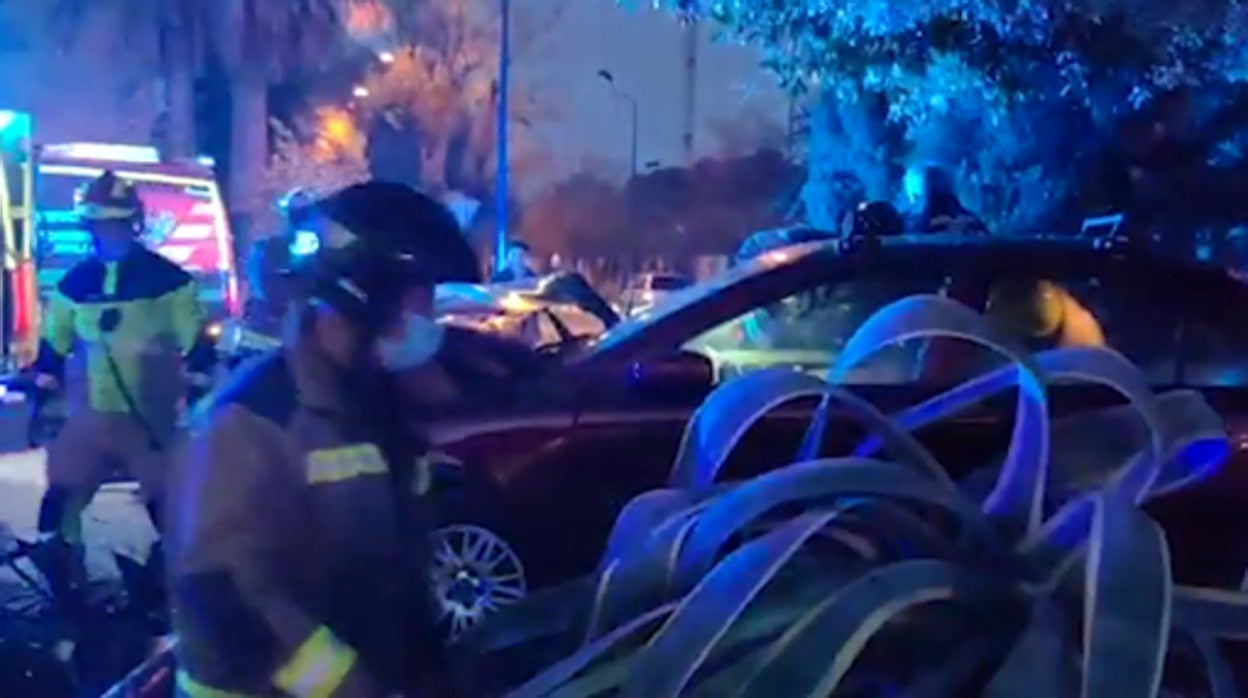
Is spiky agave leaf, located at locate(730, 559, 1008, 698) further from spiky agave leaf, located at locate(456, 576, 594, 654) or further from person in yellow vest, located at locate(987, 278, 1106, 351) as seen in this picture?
person in yellow vest, located at locate(987, 278, 1106, 351)

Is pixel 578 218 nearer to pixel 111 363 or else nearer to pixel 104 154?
pixel 104 154

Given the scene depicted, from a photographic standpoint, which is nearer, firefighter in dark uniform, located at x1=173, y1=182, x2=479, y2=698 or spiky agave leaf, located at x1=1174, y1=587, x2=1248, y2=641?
firefighter in dark uniform, located at x1=173, y1=182, x2=479, y2=698

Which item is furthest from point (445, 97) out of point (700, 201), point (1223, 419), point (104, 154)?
point (1223, 419)

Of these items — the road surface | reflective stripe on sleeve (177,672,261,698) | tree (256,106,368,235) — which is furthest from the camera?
tree (256,106,368,235)

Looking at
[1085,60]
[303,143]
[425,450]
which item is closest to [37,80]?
[303,143]

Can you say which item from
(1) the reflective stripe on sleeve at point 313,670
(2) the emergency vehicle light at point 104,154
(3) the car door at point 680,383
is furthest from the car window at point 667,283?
(1) the reflective stripe on sleeve at point 313,670

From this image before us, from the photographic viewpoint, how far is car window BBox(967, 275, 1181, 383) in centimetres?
645

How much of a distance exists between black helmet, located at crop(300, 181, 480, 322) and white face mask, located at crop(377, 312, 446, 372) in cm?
5

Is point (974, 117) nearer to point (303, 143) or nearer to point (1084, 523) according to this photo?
point (1084, 523)

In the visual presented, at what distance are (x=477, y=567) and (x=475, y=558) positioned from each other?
0.09 ft

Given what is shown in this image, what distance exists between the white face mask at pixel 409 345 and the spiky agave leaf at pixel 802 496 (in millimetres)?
493

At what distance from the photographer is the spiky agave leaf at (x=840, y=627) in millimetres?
2699

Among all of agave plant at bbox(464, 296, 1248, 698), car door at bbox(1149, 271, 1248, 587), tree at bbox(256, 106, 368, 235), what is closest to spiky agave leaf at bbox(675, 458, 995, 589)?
agave plant at bbox(464, 296, 1248, 698)

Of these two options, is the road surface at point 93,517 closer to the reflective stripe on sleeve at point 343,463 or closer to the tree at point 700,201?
the reflective stripe on sleeve at point 343,463
